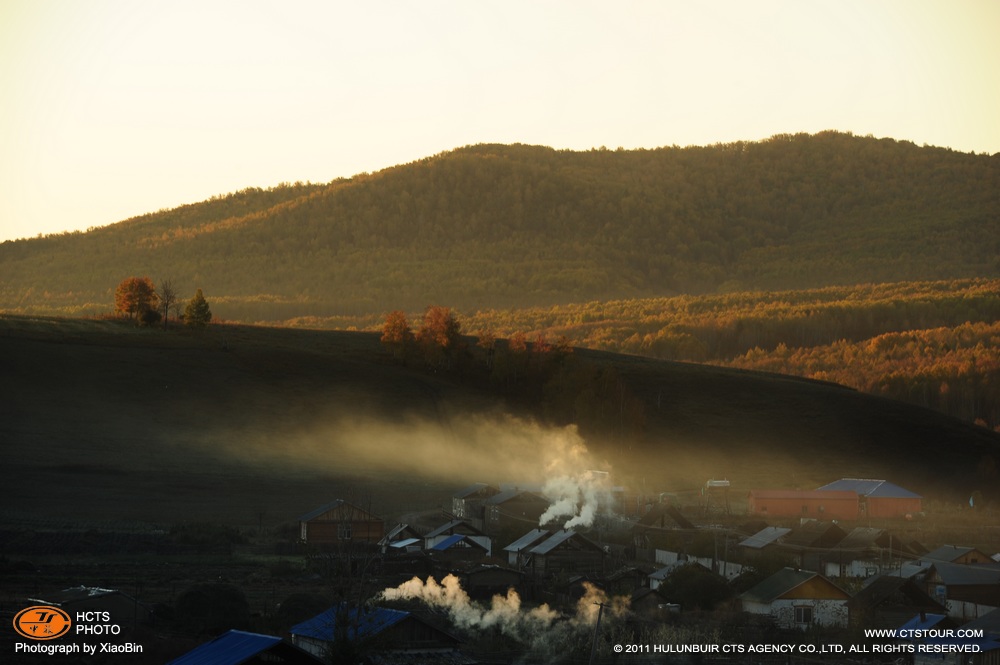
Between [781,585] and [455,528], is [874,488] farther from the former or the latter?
[781,585]

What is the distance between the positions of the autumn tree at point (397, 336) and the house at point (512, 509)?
3380cm

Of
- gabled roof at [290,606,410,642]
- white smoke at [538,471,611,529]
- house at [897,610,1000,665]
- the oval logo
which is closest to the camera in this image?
the oval logo

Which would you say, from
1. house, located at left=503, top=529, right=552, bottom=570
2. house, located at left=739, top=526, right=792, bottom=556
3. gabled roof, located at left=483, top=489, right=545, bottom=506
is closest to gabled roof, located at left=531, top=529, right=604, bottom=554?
house, located at left=503, top=529, right=552, bottom=570

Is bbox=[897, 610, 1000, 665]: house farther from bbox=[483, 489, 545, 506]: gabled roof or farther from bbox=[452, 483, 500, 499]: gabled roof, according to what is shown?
bbox=[452, 483, 500, 499]: gabled roof

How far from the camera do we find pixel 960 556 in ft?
183

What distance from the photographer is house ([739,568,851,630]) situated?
46.9 meters

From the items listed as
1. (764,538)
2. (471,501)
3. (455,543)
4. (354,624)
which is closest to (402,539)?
(455,543)

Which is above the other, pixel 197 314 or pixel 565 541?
pixel 197 314

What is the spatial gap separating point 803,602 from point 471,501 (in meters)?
28.6

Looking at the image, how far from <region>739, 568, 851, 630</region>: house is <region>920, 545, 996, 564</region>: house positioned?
9513 mm

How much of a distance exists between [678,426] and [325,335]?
36.4 meters

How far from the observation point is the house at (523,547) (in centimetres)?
5931

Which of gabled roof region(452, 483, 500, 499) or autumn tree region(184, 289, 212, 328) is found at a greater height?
autumn tree region(184, 289, 212, 328)

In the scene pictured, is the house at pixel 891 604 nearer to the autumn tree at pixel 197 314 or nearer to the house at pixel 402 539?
the house at pixel 402 539
